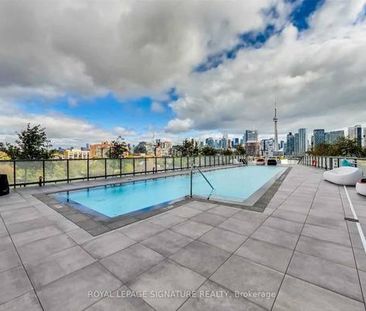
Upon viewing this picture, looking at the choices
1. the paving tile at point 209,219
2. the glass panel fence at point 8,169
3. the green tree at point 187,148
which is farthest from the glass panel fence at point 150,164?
the green tree at point 187,148

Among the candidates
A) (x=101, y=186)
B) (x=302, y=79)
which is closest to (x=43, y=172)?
(x=101, y=186)

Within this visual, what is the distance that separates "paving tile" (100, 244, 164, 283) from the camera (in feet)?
7.22

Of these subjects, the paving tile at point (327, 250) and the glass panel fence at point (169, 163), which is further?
the glass panel fence at point (169, 163)

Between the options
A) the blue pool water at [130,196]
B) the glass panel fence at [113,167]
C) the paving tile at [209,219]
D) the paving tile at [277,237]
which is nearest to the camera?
the paving tile at [277,237]

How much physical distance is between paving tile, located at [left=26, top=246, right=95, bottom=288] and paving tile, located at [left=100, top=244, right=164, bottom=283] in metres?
0.30

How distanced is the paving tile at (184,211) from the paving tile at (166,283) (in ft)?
6.64

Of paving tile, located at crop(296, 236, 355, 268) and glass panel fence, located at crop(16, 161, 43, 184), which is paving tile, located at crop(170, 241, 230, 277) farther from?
glass panel fence, located at crop(16, 161, 43, 184)

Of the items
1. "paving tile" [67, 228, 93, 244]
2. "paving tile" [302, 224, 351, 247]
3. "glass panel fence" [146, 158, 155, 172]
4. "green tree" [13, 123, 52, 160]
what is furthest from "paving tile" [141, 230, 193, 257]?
"green tree" [13, 123, 52, 160]

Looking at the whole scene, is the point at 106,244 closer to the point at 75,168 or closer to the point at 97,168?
the point at 75,168

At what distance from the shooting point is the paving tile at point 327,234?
310cm

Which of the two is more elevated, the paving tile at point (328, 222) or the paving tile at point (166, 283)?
the paving tile at point (166, 283)

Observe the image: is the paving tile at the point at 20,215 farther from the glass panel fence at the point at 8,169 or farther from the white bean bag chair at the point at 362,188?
the white bean bag chair at the point at 362,188

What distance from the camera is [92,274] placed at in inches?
85.7

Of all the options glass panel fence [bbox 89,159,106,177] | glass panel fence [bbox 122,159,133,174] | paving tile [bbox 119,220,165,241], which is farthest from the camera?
glass panel fence [bbox 122,159,133,174]
